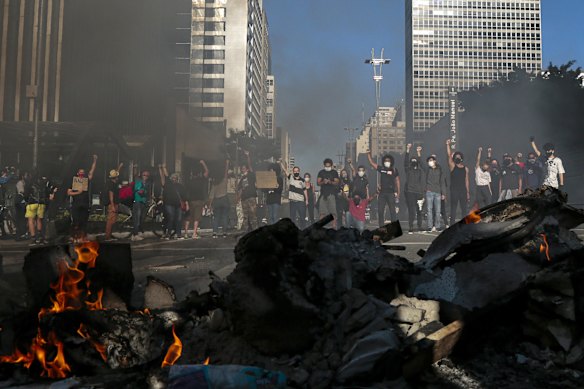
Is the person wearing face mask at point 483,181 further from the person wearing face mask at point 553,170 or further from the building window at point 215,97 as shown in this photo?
the building window at point 215,97

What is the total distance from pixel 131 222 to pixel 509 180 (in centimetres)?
Answer: 817

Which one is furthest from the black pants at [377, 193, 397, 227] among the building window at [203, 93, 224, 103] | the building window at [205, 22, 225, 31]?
the building window at [205, 22, 225, 31]

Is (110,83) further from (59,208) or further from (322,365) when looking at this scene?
(322,365)

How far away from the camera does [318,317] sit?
210cm

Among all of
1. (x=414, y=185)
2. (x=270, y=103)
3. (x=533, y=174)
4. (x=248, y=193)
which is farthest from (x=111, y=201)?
(x=270, y=103)

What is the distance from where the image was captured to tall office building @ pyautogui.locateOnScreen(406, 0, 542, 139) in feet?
318

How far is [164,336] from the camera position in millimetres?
2289

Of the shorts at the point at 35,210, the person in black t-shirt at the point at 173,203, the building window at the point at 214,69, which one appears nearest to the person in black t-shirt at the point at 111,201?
the person in black t-shirt at the point at 173,203

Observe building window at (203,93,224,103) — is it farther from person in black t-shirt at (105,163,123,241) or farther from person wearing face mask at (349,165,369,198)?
person wearing face mask at (349,165,369,198)

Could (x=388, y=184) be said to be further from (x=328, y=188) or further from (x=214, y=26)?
(x=214, y=26)

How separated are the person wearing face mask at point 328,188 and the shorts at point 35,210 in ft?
17.3

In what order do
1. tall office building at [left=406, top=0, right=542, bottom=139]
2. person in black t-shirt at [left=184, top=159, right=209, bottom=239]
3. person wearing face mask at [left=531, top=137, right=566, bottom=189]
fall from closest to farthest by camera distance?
person wearing face mask at [left=531, top=137, right=566, bottom=189] < person in black t-shirt at [left=184, top=159, right=209, bottom=239] < tall office building at [left=406, top=0, right=542, bottom=139]

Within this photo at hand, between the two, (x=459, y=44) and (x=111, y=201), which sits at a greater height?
(x=459, y=44)

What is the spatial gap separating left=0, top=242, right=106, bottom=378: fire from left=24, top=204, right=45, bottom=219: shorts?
253 inches
